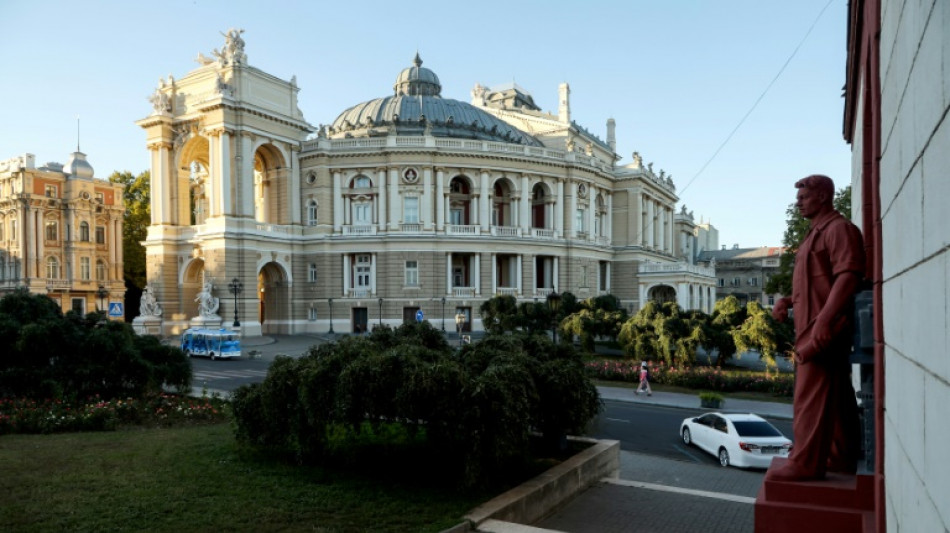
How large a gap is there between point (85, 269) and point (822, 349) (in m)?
71.2

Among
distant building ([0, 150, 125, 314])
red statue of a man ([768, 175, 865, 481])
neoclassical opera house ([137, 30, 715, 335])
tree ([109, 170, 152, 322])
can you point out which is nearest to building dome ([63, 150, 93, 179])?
distant building ([0, 150, 125, 314])

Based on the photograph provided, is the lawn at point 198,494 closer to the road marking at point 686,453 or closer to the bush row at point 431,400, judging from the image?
the bush row at point 431,400

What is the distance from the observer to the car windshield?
1511cm

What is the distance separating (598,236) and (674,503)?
159ft

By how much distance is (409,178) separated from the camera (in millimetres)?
49312

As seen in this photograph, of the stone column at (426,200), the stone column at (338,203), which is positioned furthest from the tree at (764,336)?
the stone column at (338,203)

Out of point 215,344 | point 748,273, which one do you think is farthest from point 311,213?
point 748,273

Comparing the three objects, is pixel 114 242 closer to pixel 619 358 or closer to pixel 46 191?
pixel 46 191

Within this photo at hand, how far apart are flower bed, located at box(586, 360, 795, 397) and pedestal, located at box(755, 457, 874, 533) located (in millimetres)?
19208

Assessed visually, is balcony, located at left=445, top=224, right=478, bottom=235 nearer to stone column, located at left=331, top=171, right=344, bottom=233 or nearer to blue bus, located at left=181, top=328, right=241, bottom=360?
stone column, located at left=331, top=171, right=344, bottom=233

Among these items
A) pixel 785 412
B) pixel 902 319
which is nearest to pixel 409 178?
pixel 785 412

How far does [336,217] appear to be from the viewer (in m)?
49.5

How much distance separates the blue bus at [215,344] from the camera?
34.0 m

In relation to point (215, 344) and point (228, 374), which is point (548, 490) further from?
point (215, 344)
